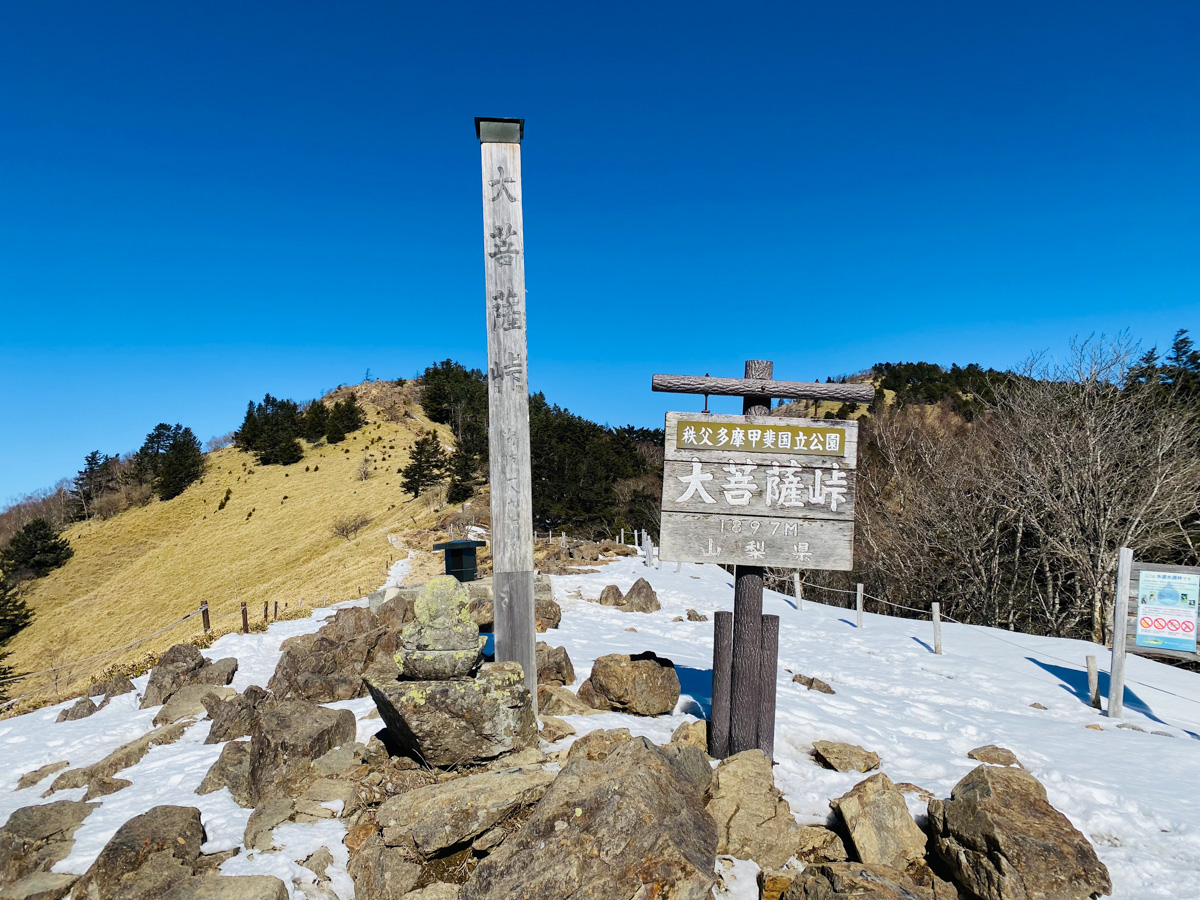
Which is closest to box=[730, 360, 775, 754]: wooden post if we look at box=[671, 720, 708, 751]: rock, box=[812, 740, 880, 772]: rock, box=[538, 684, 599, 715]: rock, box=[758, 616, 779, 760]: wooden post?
box=[758, 616, 779, 760]: wooden post

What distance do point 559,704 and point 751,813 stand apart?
2574 mm

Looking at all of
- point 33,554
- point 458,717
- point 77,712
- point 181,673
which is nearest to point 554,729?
point 458,717

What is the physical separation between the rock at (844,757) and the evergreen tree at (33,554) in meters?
53.2

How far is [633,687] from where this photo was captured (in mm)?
6656

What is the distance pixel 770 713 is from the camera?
18.6 feet

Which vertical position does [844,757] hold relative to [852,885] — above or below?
below

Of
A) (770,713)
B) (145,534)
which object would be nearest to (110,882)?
(770,713)

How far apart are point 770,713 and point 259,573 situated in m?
35.6

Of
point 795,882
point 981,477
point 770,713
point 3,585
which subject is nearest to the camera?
point 795,882

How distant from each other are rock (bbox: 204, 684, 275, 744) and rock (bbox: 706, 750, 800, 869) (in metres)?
4.80

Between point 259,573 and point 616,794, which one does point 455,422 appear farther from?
point 616,794

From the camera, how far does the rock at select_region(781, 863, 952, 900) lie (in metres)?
3.41

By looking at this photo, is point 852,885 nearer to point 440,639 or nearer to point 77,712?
point 440,639

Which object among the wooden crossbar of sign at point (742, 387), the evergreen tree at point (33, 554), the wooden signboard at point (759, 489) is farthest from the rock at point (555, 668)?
the evergreen tree at point (33, 554)
